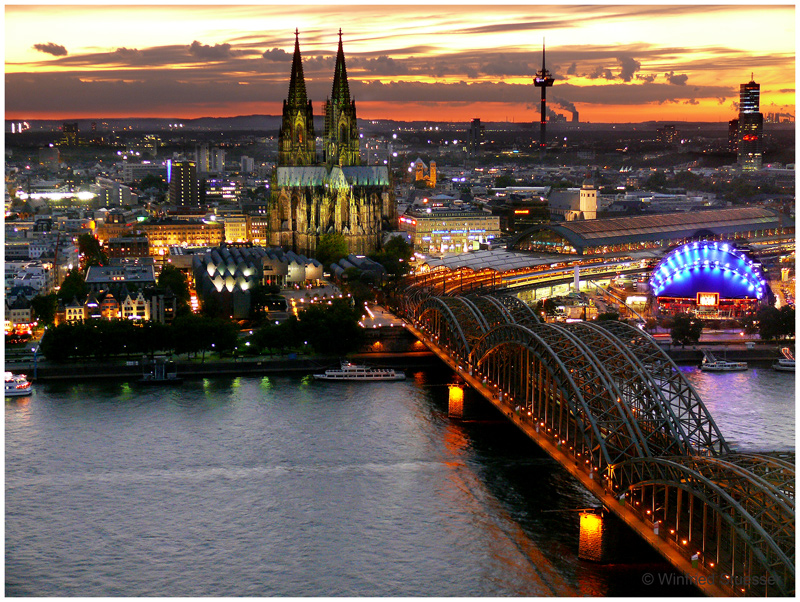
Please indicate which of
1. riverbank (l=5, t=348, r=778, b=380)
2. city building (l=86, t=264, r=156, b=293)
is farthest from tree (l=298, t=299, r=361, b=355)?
city building (l=86, t=264, r=156, b=293)

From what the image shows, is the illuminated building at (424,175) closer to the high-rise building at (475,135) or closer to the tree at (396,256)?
the high-rise building at (475,135)

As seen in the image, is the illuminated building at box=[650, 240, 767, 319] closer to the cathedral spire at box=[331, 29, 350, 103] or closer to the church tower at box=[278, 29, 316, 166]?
the cathedral spire at box=[331, 29, 350, 103]

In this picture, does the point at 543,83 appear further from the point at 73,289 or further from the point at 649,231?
the point at 73,289

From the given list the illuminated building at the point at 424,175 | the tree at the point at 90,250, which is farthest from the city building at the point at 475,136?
the tree at the point at 90,250

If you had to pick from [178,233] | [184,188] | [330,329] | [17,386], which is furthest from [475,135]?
[17,386]

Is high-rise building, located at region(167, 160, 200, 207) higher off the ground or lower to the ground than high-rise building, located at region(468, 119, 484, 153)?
lower

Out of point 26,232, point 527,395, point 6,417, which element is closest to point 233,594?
point 527,395
